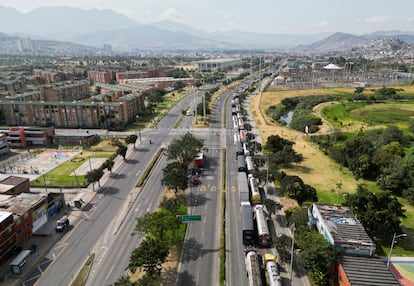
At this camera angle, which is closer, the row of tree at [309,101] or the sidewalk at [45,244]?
the sidewalk at [45,244]

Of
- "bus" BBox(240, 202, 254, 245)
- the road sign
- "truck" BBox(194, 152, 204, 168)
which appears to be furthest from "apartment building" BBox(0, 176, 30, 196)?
"bus" BBox(240, 202, 254, 245)

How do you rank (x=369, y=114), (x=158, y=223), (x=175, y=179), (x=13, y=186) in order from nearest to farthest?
(x=158, y=223)
(x=175, y=179)
(x=13, y=186)
(x=369, y=114)

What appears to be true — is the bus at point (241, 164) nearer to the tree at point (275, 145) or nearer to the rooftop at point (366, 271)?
the tree at point (275, 145)

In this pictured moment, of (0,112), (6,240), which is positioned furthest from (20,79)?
(6,240)

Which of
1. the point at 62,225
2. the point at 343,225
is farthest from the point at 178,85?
the point at 343,225

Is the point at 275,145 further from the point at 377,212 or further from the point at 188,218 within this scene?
the point at 188,218

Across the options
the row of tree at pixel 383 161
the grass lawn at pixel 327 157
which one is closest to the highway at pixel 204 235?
the grass lawn at pixel 327 157

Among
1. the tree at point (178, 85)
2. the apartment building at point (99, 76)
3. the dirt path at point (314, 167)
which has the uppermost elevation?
the apartment building at point (99, 76)
